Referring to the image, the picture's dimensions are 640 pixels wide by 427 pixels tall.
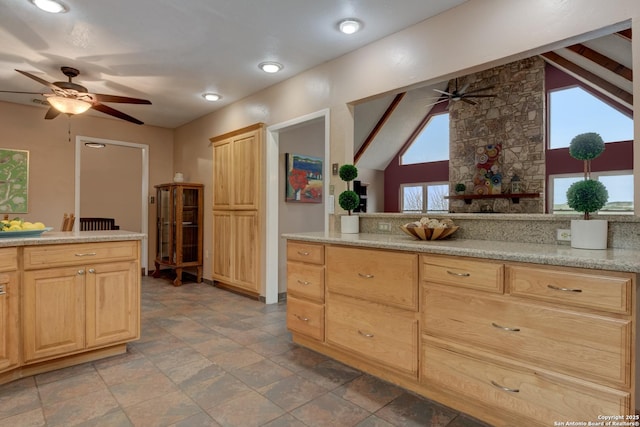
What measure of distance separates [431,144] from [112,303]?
8.21 metres

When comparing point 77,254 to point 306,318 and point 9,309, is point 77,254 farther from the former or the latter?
point 306,318

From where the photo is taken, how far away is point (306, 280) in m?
2.63

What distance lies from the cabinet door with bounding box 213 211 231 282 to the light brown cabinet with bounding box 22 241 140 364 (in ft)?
6.78

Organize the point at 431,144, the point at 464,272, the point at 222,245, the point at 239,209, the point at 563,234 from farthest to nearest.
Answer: the point at 431,144 < the point at 222,245 < the point at 239,209 < the point at 563,234 < the point at 464,272

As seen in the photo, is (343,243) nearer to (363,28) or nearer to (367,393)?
(367,393)

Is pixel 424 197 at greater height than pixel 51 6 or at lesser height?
lesser

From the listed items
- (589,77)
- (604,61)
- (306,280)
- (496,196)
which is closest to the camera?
A: (306,280)

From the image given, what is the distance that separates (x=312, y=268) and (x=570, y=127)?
6.98 meters

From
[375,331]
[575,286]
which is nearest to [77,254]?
[375,331]

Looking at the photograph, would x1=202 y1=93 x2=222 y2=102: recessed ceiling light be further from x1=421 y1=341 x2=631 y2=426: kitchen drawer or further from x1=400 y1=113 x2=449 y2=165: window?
x1=400 y1=113 x2=449 y2=165: window

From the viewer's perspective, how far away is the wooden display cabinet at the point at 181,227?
16.6 ft

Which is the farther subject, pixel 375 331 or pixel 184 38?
pixel 184 38

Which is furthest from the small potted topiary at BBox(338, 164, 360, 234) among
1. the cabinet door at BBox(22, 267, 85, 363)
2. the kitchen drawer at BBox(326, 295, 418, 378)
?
the cabinet door at BBox(22, 267, 85, 363)

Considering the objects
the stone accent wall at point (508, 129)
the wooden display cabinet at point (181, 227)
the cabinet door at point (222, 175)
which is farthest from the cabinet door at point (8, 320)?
the stone accent wall at point (508, 129)
